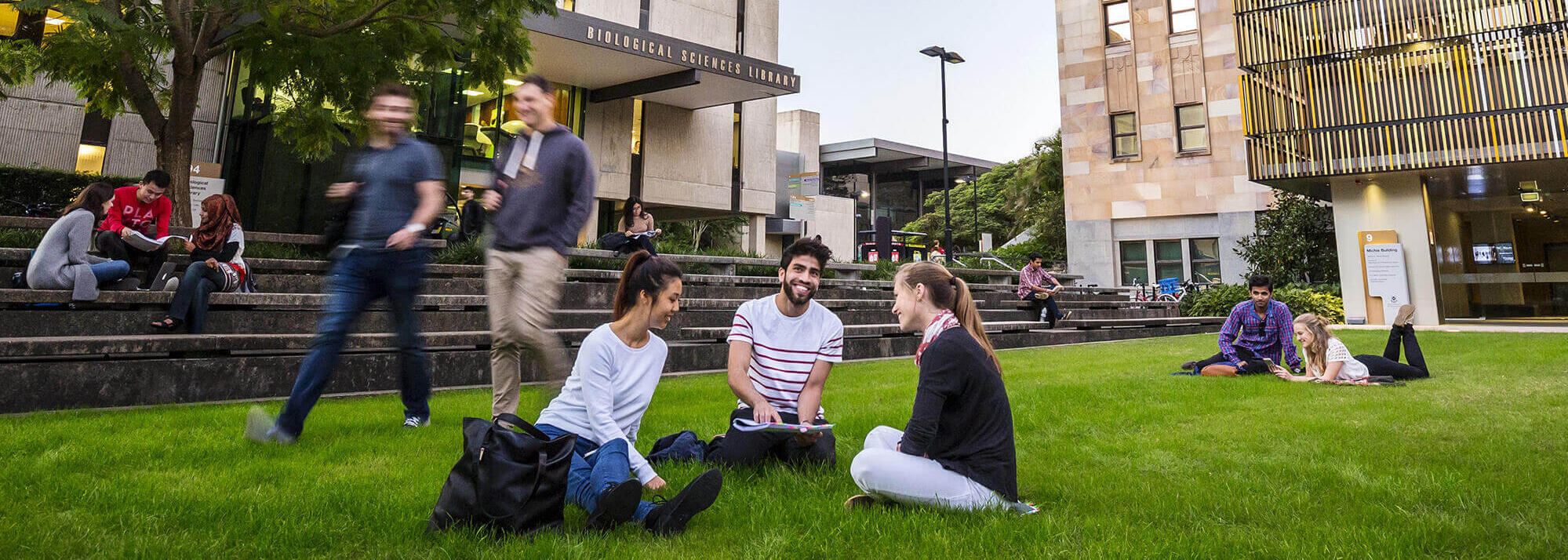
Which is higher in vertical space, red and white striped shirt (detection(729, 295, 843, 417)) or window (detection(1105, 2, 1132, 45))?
window (detection(1105, 2, 1132, 45))

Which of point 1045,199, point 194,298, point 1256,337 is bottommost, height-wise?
point 1256,337

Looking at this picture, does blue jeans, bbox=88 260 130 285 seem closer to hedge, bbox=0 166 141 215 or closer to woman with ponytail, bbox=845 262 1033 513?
woman with ponytail, bbox=845 262 1033 513

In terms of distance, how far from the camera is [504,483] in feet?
9.20

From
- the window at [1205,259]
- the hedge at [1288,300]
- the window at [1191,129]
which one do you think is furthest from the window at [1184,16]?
the hedge at [1288,300]


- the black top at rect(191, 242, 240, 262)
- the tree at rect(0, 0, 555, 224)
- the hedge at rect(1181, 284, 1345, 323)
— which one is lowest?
the black top at rect(191, 242, 240, 262)

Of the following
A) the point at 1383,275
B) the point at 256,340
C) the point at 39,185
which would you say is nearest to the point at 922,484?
the point at 256,340

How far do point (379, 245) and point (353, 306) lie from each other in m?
0.37

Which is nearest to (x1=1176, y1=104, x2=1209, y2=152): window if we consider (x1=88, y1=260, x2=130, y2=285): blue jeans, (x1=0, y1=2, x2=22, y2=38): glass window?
(x1=88, y1=260, x2=130, y2=285): blue jeans

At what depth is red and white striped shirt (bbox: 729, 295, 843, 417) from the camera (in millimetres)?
4316

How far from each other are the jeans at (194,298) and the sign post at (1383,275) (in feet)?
81.9

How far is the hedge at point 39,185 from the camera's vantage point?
14750mm

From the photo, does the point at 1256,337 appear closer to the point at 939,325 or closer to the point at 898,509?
the point at 939,325

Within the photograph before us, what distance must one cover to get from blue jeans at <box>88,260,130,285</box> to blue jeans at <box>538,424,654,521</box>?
6.08 m

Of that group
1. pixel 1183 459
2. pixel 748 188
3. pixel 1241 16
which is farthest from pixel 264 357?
pixel 1241 16
